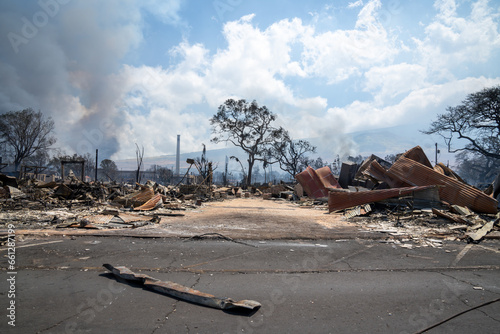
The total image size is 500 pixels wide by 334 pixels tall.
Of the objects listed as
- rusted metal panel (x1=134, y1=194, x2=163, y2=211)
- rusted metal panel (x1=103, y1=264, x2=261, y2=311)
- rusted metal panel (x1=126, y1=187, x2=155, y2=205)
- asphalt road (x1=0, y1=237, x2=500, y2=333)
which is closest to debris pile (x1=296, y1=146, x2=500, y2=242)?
asphalt road (x1=0, y1=237, x2=500, y2=333)

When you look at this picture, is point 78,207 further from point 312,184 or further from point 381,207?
point 312,184

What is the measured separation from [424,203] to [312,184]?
10.5 m

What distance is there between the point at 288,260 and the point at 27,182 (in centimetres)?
1737

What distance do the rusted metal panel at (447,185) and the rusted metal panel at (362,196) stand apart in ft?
2.86

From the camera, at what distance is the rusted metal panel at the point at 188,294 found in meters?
2.73

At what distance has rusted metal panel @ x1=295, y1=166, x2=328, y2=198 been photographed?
61.9 ft

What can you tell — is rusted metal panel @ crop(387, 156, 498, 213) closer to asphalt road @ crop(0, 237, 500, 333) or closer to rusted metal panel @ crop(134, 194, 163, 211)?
asphalt road @ crop(0, 237, 500, 333)

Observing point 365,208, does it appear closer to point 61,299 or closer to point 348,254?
point 348,254

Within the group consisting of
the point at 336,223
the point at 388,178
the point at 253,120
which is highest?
the point at 253,120

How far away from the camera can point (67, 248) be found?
486 centimetres

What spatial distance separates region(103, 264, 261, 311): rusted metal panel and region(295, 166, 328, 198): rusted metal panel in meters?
16.4

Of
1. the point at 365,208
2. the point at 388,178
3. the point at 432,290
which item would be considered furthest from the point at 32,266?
the point at 388,178

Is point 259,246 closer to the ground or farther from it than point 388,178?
closer to the ground

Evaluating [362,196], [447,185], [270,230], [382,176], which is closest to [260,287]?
[270,230]
